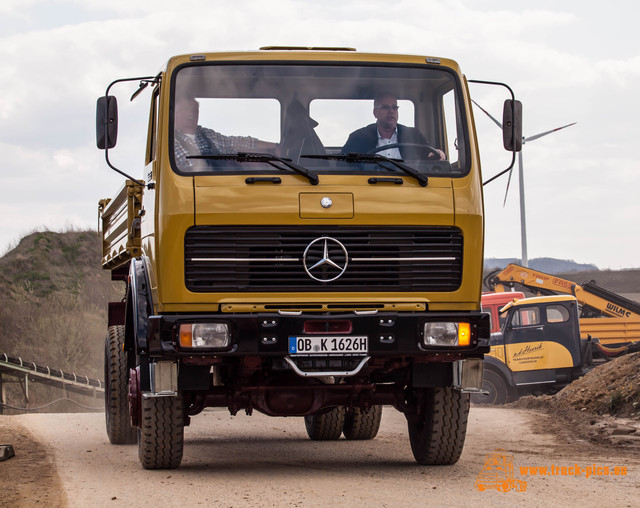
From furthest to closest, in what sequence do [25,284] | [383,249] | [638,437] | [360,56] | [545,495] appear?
[25,284], [638,437], [360,56], [383,249], [545,495]

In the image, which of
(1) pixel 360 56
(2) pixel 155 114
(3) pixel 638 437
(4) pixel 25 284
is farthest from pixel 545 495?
(4) pixel 25 284

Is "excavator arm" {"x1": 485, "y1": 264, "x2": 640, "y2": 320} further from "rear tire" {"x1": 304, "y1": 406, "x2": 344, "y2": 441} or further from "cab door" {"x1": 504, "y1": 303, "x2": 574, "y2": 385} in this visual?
"rear tire" {"x1": 304, "y1": 406, "x2": 344, "y2": 441}

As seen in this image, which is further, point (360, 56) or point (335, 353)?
point (360, 56)

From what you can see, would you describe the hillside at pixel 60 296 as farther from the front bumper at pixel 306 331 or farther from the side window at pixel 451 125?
the front bumper at pixel 306 331

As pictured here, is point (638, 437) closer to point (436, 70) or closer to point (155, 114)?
point (436, 70)

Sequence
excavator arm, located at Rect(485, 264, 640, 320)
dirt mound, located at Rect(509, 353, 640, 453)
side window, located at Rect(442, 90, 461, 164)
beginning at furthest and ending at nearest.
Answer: excavator arm, located at Rect(485, 264, 640, 320)
dirt mound, located at Rect(509, 353, 640, 453)
side window, located at Rect(442, 90, 461, 164)

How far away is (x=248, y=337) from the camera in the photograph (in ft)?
24.1

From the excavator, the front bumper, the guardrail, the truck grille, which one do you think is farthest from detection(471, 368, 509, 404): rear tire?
the guardrail

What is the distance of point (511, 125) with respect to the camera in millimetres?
8078

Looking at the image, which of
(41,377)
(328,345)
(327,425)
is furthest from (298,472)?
(41,377)

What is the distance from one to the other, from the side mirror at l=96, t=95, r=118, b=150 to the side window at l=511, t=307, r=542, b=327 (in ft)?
47.0

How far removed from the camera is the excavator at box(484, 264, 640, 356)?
84.1ft

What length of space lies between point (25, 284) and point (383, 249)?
62948 mm

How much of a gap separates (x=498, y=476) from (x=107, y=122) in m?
4.02
